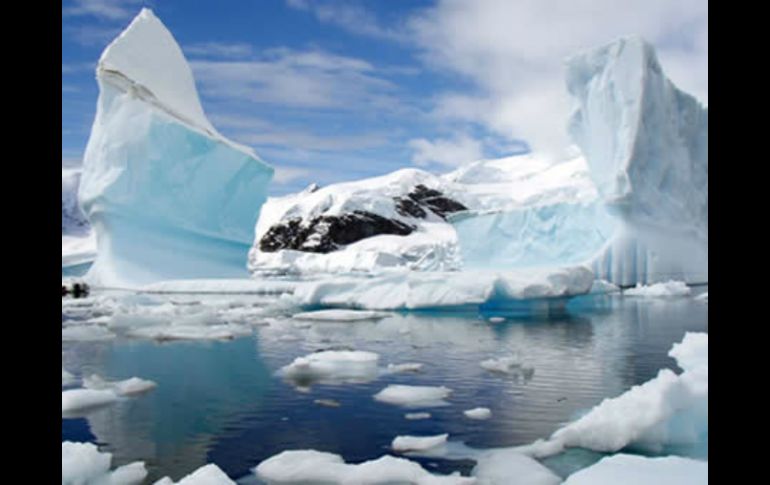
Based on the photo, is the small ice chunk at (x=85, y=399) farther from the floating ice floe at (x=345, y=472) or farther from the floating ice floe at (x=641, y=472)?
the floating ice floe at (x=641, y=472)

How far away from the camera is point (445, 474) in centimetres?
426

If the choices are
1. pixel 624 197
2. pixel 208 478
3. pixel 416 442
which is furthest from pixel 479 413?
pixel 624 197

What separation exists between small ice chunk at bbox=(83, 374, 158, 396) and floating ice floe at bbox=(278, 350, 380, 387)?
1.43 metres

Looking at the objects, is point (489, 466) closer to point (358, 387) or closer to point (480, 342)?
point (358, 387)

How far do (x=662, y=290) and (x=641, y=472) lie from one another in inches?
643

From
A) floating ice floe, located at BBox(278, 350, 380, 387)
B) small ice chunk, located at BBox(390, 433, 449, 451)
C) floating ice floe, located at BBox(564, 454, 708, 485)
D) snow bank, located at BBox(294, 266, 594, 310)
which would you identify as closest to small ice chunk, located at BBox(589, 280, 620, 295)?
snow bank, located at BBox(294, 266, 594, 310)

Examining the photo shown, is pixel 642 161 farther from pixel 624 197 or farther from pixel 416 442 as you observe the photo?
pixel 416 442

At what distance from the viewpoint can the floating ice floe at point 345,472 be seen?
403cm

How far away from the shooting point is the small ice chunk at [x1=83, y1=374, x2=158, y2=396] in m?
6.89

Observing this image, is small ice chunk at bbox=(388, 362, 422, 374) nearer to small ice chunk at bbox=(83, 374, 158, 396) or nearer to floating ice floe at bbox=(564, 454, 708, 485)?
small ice chunk at bbox=(83, 374, 158, 396)

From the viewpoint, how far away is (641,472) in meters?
3.93

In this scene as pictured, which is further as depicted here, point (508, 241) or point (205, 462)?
point (508, 241)

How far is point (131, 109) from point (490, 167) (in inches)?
2068
